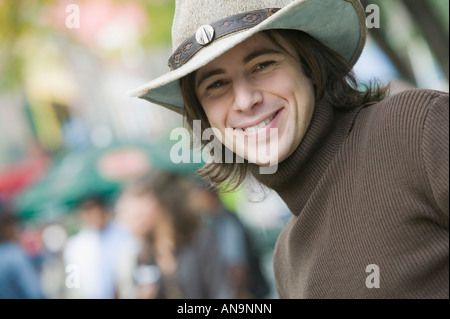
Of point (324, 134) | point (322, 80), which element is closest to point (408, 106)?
point (324, 134)

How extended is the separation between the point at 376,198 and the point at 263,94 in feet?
1.93

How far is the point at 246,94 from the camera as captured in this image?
2078 millimetres

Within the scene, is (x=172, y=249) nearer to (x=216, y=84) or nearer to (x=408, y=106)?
(x=216, y=84)

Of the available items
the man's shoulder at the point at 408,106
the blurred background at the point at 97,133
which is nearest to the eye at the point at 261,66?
the man's shoulder at the point at 408,106

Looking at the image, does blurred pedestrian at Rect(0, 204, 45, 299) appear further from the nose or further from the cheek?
the nose

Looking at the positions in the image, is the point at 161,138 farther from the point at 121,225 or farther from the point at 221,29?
the point at 221,29

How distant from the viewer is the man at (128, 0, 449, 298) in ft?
5.46

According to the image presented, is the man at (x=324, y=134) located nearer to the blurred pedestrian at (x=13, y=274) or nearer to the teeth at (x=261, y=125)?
the teeth at (x=261, y=125)

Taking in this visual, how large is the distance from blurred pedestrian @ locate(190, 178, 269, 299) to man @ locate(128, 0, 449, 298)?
10.1 feet

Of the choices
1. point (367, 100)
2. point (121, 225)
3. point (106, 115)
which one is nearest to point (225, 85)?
point (367, 100)
